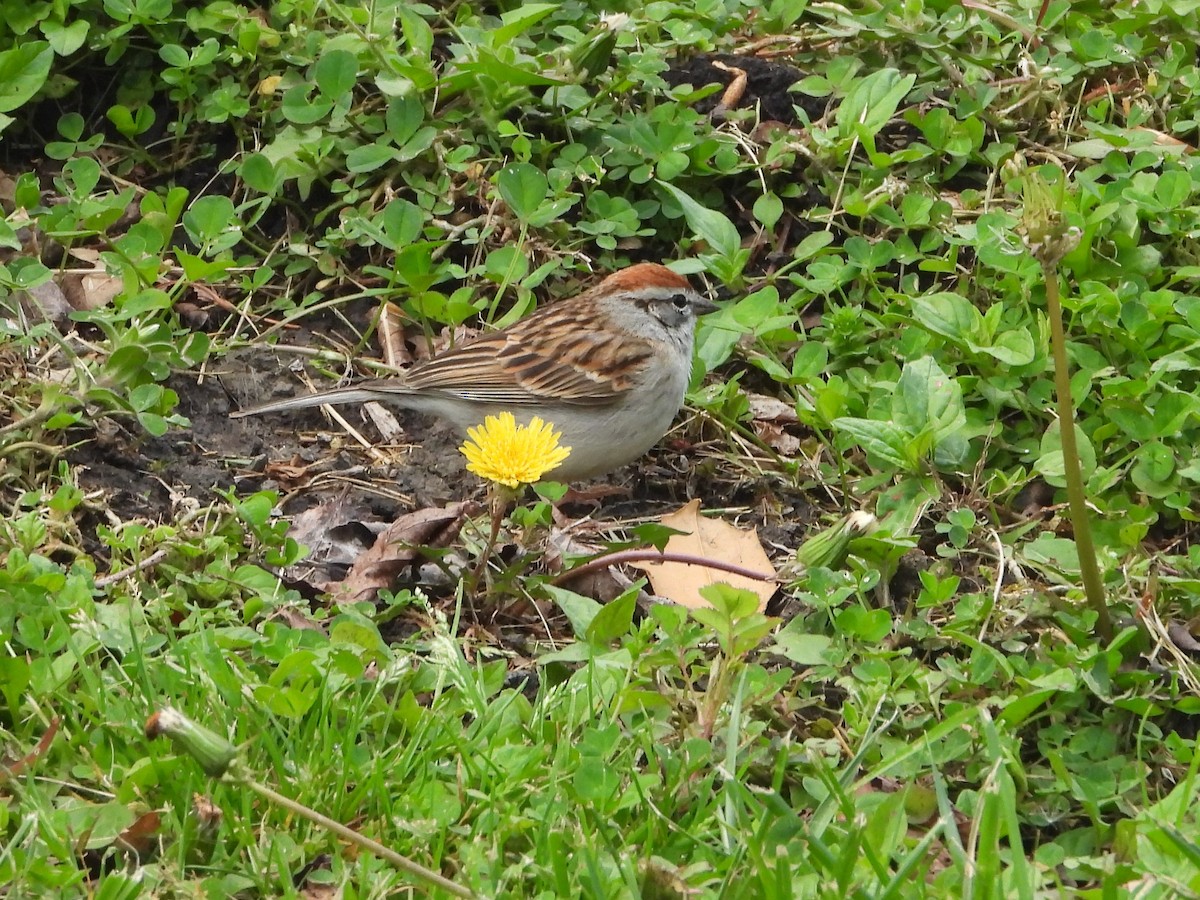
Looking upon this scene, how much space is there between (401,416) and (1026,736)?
8.64 feet

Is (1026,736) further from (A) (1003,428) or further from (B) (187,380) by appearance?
(B) (187,380)

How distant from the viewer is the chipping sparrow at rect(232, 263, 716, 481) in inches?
211

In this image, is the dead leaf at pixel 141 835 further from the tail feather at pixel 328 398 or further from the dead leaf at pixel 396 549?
the tail feather at pixel 328 398

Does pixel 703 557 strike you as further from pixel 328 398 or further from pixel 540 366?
pixel 328 398

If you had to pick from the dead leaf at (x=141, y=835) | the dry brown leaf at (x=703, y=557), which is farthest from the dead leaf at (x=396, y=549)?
the dead leaf at (x=141, y=835)

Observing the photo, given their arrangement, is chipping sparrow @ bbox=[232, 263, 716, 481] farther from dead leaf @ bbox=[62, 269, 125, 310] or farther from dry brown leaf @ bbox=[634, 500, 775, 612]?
dead leaf @ bbox=[62, 269, 125, 310]

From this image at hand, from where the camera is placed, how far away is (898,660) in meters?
4.09

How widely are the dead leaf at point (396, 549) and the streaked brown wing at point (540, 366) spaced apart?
70 cm

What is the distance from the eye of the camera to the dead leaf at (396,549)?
178 inches

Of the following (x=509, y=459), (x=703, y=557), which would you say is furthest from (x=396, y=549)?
(x=703, y=557)

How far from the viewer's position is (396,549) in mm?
4602

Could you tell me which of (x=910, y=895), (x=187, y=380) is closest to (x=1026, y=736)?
(x=910, y=895)

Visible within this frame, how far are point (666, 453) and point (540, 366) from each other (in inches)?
21.1

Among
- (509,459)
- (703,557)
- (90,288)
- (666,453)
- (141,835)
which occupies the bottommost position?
(666,453)
